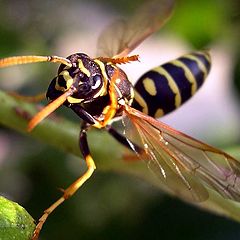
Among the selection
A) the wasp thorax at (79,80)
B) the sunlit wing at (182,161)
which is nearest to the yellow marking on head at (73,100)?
the wasp thorax at (79,80)

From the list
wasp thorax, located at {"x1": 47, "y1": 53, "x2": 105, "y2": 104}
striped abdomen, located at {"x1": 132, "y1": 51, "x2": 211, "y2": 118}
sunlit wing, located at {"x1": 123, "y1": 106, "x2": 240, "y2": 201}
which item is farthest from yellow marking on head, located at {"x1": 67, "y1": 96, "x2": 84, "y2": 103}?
striped abdomen, located at {"x1": 132, "y1": 51, "x2": 211, "y2": 118}

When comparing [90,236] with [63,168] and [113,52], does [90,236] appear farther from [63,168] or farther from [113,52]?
[113,52]

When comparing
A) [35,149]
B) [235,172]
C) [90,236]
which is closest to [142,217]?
[90,236]

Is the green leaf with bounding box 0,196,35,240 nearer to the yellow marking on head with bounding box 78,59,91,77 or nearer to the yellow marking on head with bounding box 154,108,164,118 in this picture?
the yellow marking on head with bounding box 78,59,91,77

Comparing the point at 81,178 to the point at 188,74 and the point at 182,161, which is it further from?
the point at 188,74

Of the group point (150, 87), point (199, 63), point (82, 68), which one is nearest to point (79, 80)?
point (82, 68)
